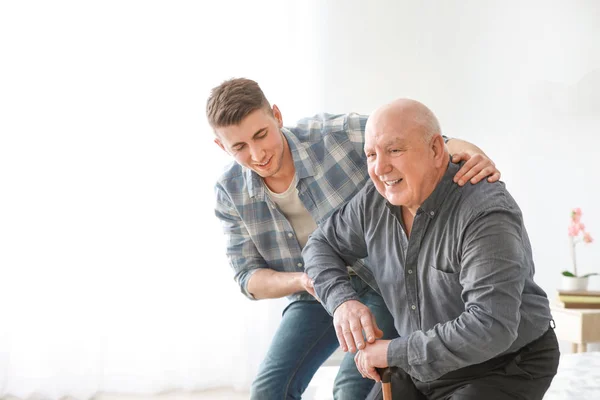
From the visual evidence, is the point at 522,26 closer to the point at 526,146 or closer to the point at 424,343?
the point at 526,146

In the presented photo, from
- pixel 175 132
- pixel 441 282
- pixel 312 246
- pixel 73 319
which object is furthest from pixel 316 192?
pixel 73 319

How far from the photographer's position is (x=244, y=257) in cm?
216

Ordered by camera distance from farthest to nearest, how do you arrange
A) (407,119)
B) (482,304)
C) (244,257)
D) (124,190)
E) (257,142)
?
(124,190), (244,257), (257,142), (407,119), (482,304)

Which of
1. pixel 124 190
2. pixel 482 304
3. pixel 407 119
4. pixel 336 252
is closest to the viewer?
pixel 482 304

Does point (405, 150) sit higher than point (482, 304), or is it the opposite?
point (405, 150)

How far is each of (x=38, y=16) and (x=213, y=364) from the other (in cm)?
210

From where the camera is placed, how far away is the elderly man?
1.35 meters

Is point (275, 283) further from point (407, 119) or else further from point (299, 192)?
point (407, 119)

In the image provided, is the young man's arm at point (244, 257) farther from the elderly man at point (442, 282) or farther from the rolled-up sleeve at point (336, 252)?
the elderly man at point (442, 282)

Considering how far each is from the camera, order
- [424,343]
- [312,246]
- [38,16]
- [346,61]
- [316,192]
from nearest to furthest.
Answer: [424,343] < [312,246] < [316,192] < [38,16] < [346,61]

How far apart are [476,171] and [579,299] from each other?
2.08 meters

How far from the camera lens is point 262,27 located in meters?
3.73

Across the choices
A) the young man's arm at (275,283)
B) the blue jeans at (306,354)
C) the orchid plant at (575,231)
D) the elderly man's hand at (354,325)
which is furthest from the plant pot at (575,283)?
the elderly man's hand at (354,325)

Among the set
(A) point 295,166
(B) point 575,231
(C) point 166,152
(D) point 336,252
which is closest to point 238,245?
(A) point 295,166
